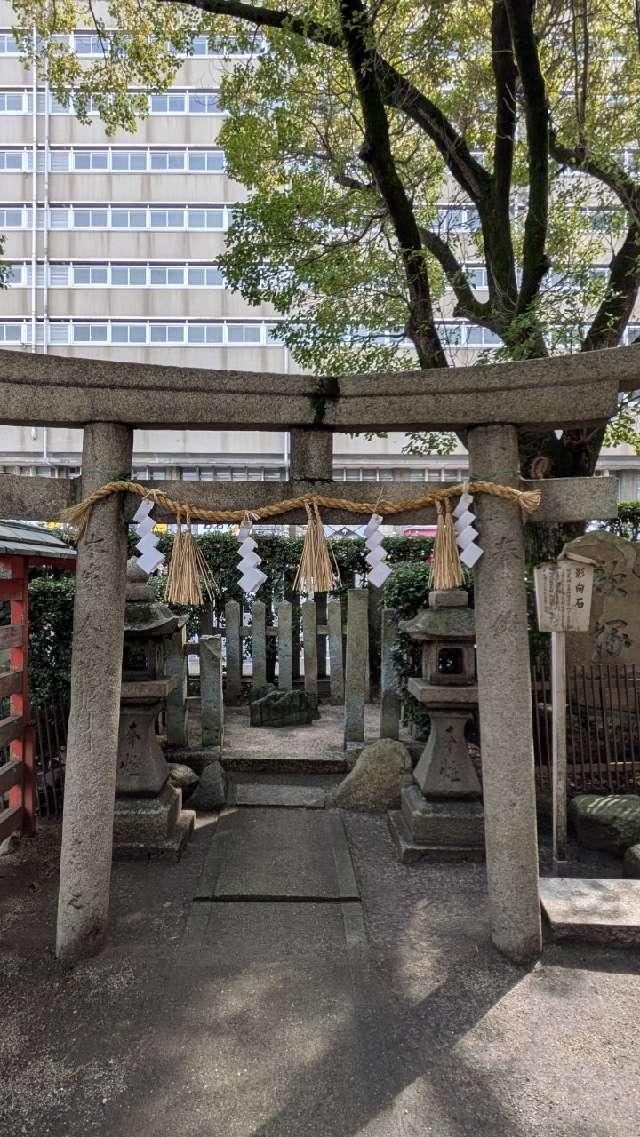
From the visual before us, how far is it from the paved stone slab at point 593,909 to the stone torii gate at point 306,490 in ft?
0.87

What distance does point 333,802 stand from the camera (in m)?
5.17

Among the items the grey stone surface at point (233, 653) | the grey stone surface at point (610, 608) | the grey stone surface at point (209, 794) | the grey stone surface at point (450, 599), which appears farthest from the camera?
the grey stone surface at point (233, 653)

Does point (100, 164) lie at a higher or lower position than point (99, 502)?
higher

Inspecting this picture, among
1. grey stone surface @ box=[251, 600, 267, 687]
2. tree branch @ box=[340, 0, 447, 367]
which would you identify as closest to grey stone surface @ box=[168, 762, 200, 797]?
grey stone surface @ box=[251, 600, 267, 687]

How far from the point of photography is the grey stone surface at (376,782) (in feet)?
16.7

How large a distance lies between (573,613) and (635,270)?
179 inches

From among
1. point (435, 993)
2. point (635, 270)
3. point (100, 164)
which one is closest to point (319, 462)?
point (435, 993)

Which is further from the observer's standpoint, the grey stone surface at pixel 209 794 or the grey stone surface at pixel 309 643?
the grey stone surface at pixel 309 643

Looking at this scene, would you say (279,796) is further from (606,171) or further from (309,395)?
(606,171)

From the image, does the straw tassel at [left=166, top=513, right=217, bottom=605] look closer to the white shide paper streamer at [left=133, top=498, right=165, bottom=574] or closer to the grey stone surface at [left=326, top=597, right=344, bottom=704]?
the white shide paper streamer at [left=133, top=498, right=165, bottom=574]

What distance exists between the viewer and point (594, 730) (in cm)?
557

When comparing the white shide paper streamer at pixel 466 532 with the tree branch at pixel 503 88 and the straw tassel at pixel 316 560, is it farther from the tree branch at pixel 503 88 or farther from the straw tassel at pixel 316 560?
the tree branch at pixel 503 88

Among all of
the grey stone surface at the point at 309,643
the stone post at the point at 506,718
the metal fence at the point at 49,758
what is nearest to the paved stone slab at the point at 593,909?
the stone post at the point at 506,718

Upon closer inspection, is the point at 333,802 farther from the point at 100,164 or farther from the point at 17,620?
the point at 100,164
